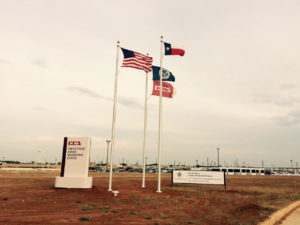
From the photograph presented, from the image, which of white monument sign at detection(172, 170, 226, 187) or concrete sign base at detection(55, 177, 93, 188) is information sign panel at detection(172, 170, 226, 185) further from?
concrete sign base at detection(55, 177, 93, 188)

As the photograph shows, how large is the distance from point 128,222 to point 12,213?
17.9 feet

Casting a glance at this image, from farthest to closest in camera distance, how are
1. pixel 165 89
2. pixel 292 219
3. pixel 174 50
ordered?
pixel 165 89 → pixel 174 50 → pixel 292 219

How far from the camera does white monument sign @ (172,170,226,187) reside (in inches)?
1059

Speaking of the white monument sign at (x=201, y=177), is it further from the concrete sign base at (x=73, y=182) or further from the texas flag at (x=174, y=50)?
the texas flag at (x=174, y=50)

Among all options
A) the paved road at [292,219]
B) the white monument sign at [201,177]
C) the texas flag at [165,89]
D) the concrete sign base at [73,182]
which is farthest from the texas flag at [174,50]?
the paved road at [292,219]

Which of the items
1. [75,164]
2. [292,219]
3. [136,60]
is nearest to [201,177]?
[75,164]

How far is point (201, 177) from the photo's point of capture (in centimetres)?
2711

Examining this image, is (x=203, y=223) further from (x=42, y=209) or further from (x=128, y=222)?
(x=42, y=209)

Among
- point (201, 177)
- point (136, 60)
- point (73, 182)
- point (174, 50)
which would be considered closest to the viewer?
point (73, 182)

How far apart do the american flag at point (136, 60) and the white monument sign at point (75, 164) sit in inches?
285

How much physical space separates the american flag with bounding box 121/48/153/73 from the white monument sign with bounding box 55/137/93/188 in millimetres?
7238

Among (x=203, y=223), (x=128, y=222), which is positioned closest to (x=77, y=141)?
(x=128, y=222)

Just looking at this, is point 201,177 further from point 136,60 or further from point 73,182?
point 136,60

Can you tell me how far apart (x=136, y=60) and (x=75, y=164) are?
10076mm
